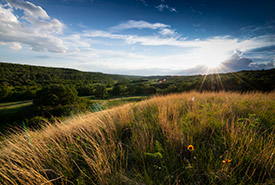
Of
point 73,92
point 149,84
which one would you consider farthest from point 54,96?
point 149,84

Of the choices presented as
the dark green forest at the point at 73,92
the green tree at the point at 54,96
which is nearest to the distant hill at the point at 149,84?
the dark green forest at the point at 73,92

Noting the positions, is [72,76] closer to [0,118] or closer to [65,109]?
[0,118]

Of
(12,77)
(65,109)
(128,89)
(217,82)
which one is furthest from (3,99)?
(217,82)

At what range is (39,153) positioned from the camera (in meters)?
2.07

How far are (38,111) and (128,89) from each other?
33.3 meters

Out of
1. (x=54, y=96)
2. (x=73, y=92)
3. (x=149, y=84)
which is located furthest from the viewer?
(x=149, y=84)

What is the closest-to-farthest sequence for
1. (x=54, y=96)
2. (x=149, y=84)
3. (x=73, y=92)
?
(x=54, y=96)
(x=73, y=92)
(x=149, y=84)

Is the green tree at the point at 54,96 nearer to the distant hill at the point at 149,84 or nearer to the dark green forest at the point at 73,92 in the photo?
the dark green forest at the point at 73,92

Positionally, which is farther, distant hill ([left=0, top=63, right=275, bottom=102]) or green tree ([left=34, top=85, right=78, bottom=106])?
green tree ([left=34, top=85, right=78, bottom=106])

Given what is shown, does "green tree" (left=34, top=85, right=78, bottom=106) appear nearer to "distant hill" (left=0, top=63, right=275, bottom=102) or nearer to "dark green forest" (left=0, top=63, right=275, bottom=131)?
"dark green forest" (left=0, top=63, right=275, bottom=131)

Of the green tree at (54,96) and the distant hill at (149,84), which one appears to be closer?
the distant hill at (149,84)

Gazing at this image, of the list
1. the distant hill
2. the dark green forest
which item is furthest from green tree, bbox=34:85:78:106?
the distant hill

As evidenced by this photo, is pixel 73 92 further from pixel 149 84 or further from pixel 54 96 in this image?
pixel 149 84

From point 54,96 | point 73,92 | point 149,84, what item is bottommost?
point 54,96
